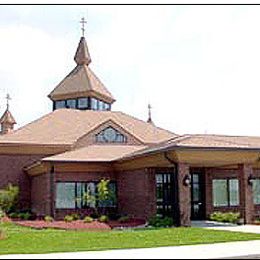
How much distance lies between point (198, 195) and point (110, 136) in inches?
321

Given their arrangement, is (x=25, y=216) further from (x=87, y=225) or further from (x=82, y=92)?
(x=82, y=92)

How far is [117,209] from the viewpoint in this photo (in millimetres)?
30516

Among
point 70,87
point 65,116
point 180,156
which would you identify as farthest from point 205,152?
point 70,87

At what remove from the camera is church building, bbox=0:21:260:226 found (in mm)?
25094

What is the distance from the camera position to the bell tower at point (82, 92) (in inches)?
1693

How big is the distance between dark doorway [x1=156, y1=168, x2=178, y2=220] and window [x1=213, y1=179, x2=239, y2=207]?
126 inches

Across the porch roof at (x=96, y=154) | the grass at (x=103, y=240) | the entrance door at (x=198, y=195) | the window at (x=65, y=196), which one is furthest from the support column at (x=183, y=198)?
the window at (x=65, y=196)

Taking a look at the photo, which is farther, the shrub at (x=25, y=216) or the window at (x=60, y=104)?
the window at (x=60, y=104)

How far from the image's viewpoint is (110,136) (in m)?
35.7

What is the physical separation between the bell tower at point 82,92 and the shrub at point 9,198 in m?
11.3

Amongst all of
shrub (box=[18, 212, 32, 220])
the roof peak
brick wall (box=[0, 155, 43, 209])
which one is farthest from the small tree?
the roof peak

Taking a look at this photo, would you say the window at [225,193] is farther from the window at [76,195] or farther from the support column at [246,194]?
the window at [76,195]

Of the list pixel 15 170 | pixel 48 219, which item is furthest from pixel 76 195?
pixel 15 170

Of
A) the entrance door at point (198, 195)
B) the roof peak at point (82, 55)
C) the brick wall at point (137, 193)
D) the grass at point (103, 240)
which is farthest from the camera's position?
the roof peak at point (82, 55)
